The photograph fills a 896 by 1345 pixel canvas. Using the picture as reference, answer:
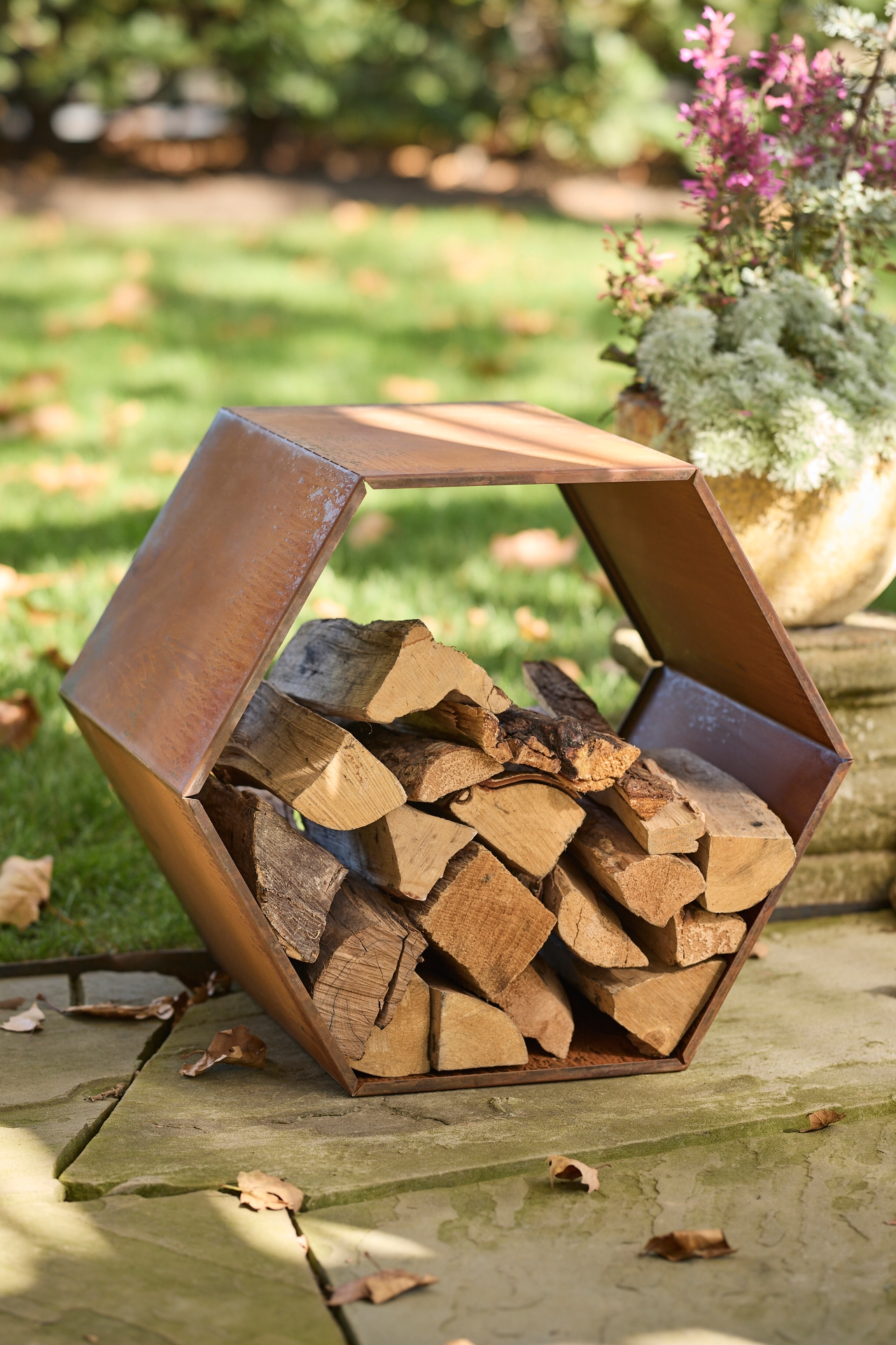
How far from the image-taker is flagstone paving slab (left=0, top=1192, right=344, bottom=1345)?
159 centimetres

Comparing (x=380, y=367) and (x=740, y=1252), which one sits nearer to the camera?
(x=740, y=1252)

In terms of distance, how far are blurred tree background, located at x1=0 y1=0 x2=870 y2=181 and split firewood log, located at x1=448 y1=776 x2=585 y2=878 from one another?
8.82 metres

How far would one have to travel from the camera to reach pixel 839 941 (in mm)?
2789

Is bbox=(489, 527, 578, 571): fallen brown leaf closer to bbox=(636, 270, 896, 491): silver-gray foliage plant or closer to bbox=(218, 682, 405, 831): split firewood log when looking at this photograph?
bbox=(636, 270, 896, 491): silver-gray foliage plant

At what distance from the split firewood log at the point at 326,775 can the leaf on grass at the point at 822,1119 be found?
0.77 m

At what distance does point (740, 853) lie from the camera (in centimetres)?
224

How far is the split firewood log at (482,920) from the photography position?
2.20 metres

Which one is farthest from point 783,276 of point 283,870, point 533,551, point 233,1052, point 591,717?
point 233,1052

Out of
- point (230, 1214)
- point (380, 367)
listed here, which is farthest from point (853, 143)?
point (380, 367)

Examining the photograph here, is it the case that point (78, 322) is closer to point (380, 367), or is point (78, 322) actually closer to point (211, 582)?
point (380, 367)

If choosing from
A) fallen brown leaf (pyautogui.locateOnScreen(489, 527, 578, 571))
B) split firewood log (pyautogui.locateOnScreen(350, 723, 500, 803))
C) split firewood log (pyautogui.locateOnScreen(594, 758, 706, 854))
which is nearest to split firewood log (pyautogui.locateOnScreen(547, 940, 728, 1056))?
split firewood log (pyautogui.locateOnScreen(594, 758, 706, 854))

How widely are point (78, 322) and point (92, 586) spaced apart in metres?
3.41

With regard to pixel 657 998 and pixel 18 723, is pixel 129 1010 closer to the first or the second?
pixel 657 998

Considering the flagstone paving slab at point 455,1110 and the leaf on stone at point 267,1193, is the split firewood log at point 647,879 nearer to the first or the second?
the flagstone paving slab at point 455,1110
